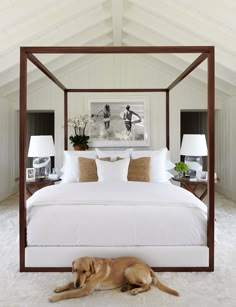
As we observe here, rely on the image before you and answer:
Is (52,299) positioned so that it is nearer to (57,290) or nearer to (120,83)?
(57,290)

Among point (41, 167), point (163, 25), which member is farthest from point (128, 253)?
point (163, 25)

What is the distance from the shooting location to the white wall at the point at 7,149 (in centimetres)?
608

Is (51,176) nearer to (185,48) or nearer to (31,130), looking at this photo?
(185,48)

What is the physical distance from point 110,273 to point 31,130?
6.67m

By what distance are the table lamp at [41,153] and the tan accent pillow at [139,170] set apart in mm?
1354

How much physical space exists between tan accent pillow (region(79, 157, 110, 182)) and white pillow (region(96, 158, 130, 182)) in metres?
0.12

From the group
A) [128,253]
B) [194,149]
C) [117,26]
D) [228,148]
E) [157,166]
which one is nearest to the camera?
[128,253]

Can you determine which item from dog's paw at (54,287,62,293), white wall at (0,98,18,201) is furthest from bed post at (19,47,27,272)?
white wall at (0,98,18,201)

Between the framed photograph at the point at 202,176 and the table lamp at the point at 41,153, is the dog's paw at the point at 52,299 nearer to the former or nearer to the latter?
the table lamp at the point at 41,153

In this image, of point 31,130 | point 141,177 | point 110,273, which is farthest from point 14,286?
point 31,130

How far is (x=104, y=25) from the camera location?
5543 mm

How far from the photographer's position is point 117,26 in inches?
217

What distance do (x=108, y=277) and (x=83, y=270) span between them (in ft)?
0.75

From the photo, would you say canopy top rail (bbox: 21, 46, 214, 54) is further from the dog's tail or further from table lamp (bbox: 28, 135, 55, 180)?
table lamp (bbox: 28, 135, 55, 180)
